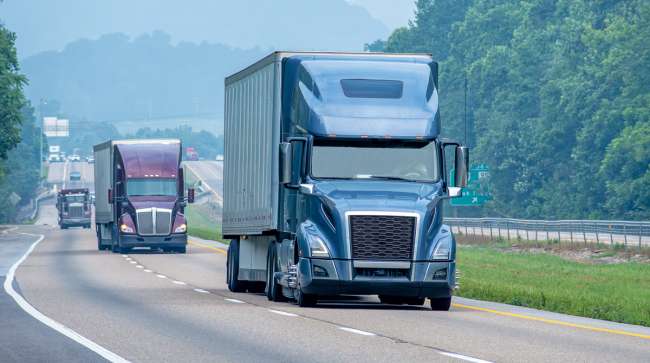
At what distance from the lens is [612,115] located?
3617 inches

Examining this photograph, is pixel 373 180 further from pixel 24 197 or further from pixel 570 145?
pixel 24 197

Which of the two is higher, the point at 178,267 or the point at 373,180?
the point at 373,180

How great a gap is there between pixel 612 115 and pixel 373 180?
6835 centimetres

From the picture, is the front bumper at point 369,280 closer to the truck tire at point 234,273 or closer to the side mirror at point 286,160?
the side mirror at point 286,160

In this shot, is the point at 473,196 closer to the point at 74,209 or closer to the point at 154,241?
the point at 154,241

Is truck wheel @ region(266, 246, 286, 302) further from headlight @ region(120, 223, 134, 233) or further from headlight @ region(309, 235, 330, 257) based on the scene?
headlight @ region(120, 223, 134, 233)

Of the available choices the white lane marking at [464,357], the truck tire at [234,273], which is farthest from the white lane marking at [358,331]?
the truck tire at [234,273]

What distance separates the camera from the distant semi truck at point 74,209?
387 ft

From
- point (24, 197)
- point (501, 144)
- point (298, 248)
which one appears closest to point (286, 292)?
point (298, 248)

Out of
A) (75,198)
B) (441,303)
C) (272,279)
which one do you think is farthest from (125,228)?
(75,198)

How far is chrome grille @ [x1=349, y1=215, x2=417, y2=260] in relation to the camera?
24547mm

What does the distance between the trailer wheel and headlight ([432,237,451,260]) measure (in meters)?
3.33

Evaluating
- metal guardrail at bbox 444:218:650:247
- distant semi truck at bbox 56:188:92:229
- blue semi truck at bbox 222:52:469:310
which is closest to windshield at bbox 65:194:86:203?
distant semi truck at bbox 56:188:92:229

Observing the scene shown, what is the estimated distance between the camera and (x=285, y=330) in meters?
20.2
